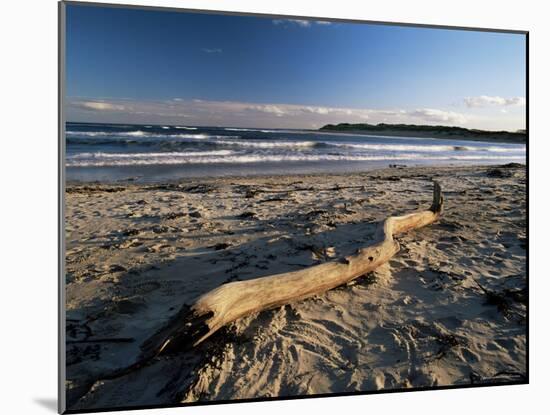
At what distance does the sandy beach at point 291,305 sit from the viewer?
221 centimetres

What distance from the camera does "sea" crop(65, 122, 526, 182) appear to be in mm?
7332

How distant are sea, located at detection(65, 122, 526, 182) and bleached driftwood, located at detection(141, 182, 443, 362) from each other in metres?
3.90

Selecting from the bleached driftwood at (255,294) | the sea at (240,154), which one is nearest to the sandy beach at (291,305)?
the bleached driftwood at (255,294)

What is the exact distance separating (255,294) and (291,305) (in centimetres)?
34

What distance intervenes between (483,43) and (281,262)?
2462 millimetres

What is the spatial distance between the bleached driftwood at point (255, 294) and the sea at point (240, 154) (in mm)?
3899

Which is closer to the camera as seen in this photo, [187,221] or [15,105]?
[15,105]

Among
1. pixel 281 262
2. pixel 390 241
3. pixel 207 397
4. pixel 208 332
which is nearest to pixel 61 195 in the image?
pixel 208 332

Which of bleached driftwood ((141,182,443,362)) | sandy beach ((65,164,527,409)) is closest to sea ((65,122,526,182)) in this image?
sandy beach ((65,164,527,409))

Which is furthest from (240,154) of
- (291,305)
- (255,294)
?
(255,294)

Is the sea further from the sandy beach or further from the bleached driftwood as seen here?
the bleached driftwood

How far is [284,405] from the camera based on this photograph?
91.0 inches

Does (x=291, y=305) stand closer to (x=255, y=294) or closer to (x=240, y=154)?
(x=255, y=294)
